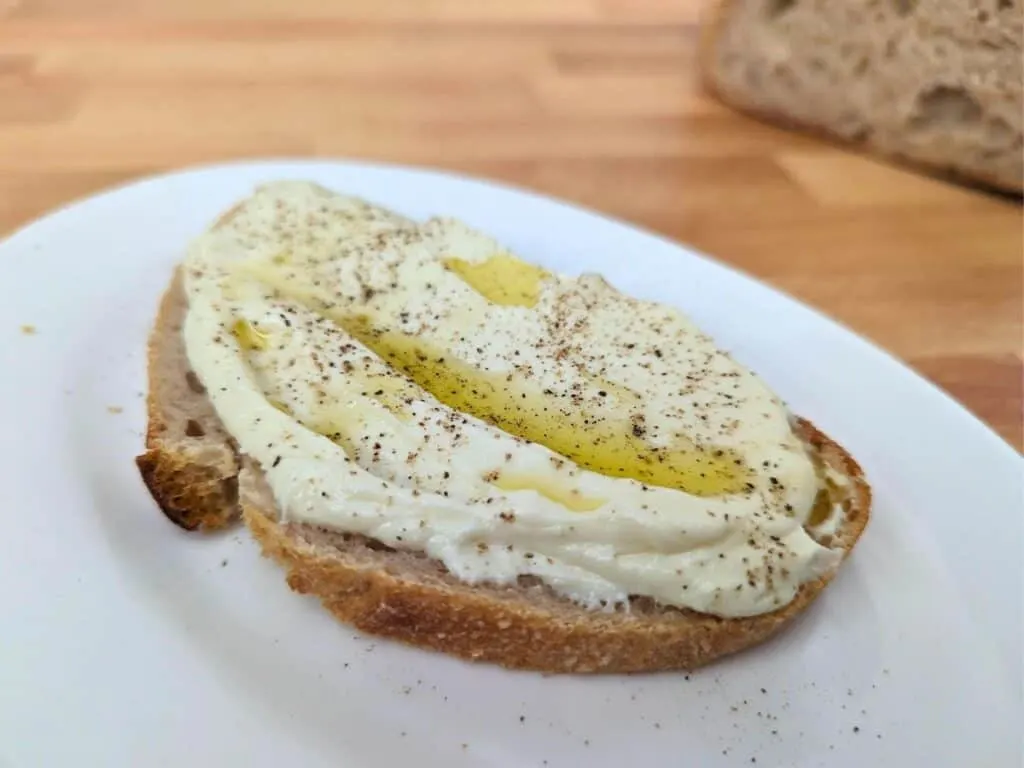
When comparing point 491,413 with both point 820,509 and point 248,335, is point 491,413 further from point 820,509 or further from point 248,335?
point 820,509

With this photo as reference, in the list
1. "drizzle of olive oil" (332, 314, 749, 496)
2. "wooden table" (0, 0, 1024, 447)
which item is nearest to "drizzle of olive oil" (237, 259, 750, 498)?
"drizzle of olive oil" (332, 314, 749, 496)

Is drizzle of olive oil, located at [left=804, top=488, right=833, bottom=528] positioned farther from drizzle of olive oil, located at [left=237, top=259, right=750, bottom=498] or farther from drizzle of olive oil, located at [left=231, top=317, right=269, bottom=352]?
drizzle of olive oil, located at [left=231, top=317, right=269, bottom=352]

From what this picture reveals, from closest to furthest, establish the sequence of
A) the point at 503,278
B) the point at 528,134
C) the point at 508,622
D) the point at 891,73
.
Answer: the point at 508,622 < the point at 503,278 < the point at 891,73 < the point at 528,134

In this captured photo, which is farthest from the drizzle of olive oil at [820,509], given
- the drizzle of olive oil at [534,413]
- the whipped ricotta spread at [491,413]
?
the drizzle of olive oil at [534,413]

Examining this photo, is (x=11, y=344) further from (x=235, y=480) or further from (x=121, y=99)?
(x=121, y=99)

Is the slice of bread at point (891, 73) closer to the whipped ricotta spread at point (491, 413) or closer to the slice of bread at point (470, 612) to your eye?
the whipped ricotta spread at point (491, 413)

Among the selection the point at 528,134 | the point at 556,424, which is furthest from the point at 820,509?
the point at 528,134
